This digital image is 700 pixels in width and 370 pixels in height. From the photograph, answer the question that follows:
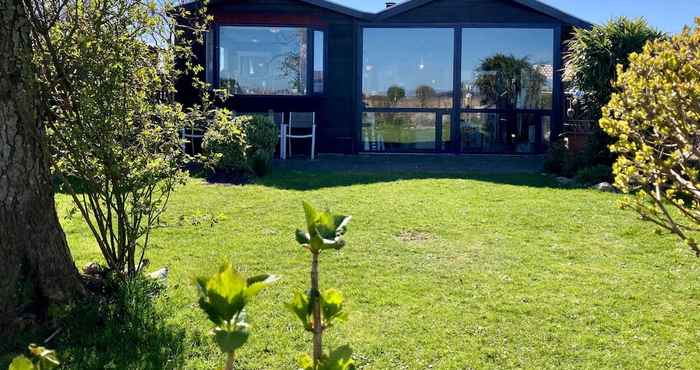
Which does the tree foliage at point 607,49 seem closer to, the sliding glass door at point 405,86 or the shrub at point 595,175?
the shrub at point 595,175

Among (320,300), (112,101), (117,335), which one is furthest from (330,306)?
(112,101)

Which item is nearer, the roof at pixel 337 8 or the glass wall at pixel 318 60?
the roof at pixel 337 8

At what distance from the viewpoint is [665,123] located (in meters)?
2.35

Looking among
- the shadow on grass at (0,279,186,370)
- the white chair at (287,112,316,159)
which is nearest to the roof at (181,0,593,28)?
the white chair at (287,112,316,159)

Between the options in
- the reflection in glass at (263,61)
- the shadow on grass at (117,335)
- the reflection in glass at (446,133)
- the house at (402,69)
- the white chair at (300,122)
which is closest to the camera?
the shadow on grass at (117,335)

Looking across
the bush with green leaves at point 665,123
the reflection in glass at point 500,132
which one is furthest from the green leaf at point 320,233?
the reflection in glass at point 500,132

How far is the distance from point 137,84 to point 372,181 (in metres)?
5.34

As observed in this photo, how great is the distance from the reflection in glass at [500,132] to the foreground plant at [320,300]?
11797 millimetres

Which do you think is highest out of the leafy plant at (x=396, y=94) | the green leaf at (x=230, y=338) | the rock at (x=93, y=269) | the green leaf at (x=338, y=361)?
the leafy plant at (x=396, y=94)

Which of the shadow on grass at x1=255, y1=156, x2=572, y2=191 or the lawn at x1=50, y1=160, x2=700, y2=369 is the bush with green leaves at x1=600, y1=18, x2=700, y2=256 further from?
the shadow on grass at x1=255, y1=156, x2=572, y2=191

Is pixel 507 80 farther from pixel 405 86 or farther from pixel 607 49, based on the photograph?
pixel 607 49

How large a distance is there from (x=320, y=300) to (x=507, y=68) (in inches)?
477

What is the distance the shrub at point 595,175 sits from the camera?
27.3 feet

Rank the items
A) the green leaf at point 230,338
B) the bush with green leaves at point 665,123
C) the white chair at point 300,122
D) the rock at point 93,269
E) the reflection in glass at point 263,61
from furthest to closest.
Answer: the reflection in glass at point 263,61 < the white chair at point 300,122 < the rock at point 93,269 < the bush with green leaves at point 665,123 < the green leaf at point 230,338
